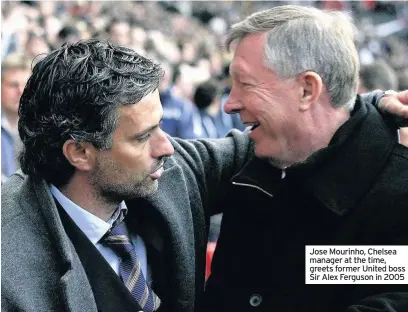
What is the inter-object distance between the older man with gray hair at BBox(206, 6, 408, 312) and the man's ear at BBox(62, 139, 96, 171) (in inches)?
17.3

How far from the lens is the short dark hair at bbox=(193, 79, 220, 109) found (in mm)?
6379

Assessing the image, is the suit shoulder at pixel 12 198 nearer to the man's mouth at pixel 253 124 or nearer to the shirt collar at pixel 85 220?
the shirt collar at pixel 85 220

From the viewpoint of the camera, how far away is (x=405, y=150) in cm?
215

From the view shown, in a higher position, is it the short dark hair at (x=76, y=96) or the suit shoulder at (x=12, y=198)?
the short dark hair at (x=76, y=96)

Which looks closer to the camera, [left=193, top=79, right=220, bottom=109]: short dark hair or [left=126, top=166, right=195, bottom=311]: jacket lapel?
[left=126, top=166, right=195, bottom=311]: jacket lapel

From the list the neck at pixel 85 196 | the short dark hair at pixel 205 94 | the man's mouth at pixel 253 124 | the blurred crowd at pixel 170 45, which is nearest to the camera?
the neck at pixel 85 196

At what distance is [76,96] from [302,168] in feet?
2.13

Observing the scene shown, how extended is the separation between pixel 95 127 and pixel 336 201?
Result: 2.27ft

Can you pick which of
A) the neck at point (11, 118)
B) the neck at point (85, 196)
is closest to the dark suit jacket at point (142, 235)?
the neck at point (85, 196)

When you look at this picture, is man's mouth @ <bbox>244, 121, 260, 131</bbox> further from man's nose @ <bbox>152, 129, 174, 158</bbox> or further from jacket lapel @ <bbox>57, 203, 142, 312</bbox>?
jacket lapel @ <bbox>57, 203, 142, 312</bbox>

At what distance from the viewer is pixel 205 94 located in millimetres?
6398

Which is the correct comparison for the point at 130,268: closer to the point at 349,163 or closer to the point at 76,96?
the point at 76,96

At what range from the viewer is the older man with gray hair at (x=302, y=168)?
2107 mm

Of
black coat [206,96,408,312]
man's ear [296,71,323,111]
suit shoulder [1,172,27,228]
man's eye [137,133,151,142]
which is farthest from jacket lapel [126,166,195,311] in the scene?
man's ear [296,71,323,111]
